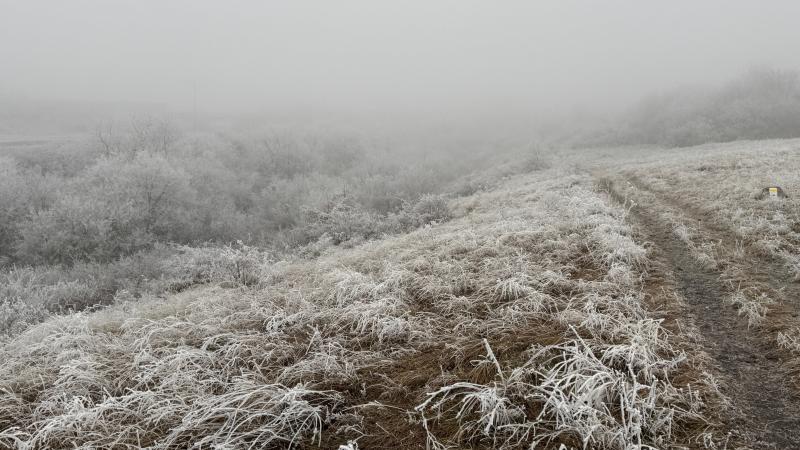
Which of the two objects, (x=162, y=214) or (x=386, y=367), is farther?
(x=162, y=214)

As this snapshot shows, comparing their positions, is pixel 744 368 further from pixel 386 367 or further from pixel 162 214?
pixel 162 214

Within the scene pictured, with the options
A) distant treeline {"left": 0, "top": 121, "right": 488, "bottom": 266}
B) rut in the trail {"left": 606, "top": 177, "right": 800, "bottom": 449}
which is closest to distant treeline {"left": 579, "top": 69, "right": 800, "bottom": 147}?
distant treeline {"left": 0, "top": 121, "right": 488, "bottom": 266}

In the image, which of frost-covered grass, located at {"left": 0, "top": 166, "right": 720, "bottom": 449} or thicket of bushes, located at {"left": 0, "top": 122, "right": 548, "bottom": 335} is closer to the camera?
frost-covered grass, located at {"left": 0, "top": 166, "right": 720, "bottom": 449}

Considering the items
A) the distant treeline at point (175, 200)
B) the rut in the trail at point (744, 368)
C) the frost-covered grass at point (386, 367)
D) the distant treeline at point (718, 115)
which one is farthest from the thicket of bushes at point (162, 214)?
the distant treeline at point (718, 115)

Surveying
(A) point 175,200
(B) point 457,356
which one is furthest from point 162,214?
(B) point 457,356

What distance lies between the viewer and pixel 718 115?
34656 mm

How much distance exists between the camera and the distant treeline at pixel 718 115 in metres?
31.7

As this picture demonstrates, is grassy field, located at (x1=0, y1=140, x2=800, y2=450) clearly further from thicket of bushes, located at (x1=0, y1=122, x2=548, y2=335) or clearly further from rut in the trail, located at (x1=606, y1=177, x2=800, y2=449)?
thicket of bushes, located at (x1=0, y1=122, x2=548, y2=335)

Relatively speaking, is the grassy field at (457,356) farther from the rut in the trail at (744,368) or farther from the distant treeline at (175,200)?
the distant treeline at (175,200)

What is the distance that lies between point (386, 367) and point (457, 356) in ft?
2.29

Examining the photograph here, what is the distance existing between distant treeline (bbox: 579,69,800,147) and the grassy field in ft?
99.6

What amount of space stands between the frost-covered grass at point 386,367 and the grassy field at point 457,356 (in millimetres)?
23

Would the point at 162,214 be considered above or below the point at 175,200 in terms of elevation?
below

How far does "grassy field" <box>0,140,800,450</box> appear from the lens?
3049 mm
